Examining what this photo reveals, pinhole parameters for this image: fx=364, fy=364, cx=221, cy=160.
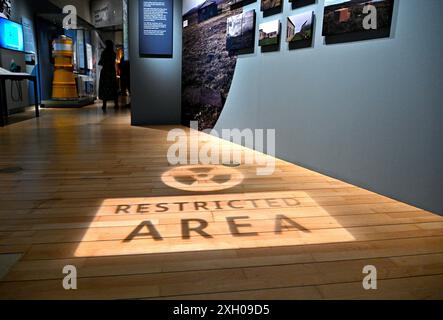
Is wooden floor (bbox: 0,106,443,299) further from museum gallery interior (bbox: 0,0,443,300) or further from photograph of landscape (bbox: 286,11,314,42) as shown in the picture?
photograph of landscape (bbox: 286,11,314,42)

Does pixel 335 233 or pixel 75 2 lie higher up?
pixel 75 2

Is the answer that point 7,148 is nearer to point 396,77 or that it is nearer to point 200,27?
→ point 200,27

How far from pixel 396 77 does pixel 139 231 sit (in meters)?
1.82

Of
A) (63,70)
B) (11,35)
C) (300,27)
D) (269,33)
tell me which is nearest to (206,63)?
(269,33)

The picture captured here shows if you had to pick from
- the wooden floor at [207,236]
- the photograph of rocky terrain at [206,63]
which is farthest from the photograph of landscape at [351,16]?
the photograph of rocky terrain at [206,63]

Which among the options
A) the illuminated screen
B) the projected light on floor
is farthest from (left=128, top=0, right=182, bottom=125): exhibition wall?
the projected light on floor

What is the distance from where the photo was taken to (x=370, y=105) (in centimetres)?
250

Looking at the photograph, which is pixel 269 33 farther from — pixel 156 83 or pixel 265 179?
pixel 156 83

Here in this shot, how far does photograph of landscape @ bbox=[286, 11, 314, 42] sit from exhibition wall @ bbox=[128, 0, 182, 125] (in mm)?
2890

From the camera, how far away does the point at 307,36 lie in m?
3.07

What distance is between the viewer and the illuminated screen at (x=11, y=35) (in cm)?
669

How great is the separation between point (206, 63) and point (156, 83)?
1.11m

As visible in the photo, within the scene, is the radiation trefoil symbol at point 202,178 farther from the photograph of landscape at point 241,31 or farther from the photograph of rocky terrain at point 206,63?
the photograph of rocky terrain at point 206,63
